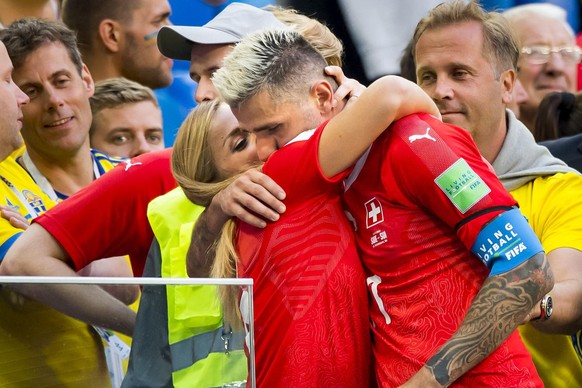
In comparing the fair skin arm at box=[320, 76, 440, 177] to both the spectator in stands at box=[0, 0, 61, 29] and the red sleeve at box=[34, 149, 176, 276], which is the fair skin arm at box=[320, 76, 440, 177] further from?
the spectator in stands at box=[0, 0, 61, 29]

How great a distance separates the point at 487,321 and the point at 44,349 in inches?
36.6

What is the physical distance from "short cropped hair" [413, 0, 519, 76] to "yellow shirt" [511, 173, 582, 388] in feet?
1.71

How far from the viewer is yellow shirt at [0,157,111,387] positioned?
207 centimetres

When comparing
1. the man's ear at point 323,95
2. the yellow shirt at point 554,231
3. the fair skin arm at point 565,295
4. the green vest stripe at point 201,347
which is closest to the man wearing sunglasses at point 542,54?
the yellow shirt at point 554,231

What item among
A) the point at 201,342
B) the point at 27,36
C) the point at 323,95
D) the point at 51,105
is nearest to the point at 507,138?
the point at 323,95

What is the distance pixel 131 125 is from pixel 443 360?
8.73 ft

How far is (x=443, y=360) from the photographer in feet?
7.49

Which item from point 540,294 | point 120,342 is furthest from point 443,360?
point 120,342

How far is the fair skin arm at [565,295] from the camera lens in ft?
9.64

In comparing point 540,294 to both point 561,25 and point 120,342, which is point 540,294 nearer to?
point 120,342

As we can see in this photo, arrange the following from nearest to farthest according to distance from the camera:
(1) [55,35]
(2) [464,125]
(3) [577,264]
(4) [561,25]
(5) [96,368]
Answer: (5) [96,368], (3) [577,264], (2) [464,125], (1) [55,35], (4) [561,25]

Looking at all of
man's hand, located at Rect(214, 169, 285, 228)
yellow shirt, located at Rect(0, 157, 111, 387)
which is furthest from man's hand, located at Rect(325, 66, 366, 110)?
yellow shirt, located at Rect(0, 157, 111, 387)

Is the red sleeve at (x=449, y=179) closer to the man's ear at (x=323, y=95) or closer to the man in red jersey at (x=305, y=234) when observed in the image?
the man in red jersey at (x=305, y=234)

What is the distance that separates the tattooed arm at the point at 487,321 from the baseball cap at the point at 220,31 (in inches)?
60.8
